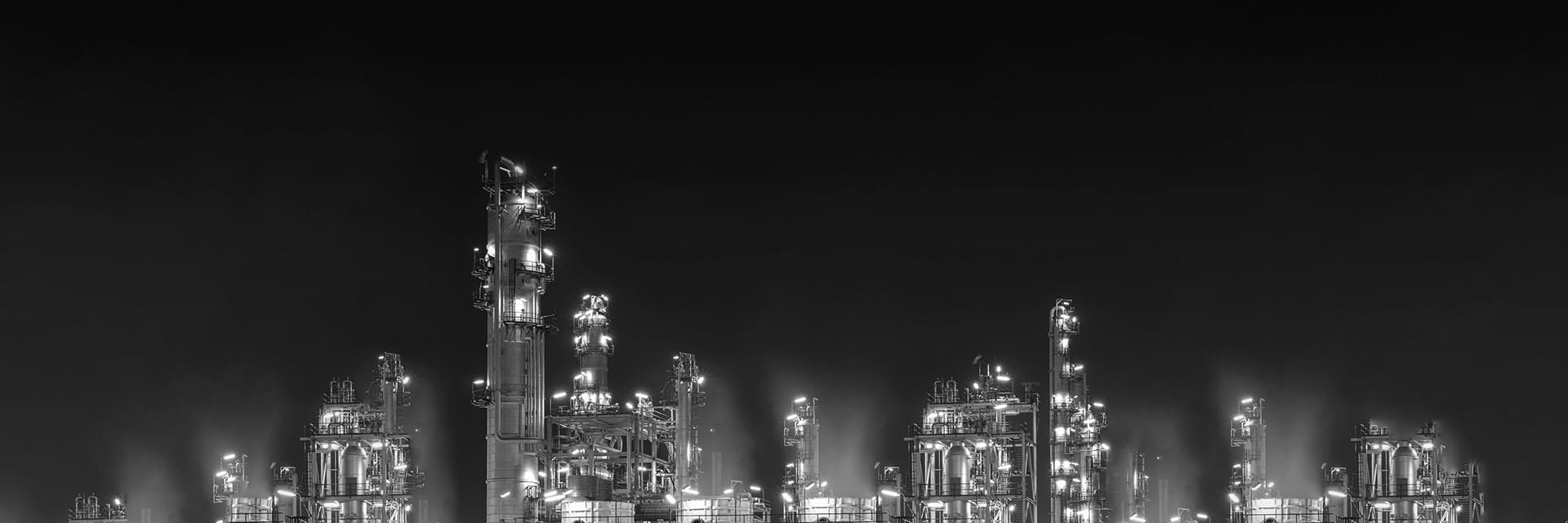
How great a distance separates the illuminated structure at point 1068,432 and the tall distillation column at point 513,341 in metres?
30.7

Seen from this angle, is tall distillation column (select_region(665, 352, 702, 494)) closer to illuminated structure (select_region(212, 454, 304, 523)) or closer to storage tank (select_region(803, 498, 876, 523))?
storage tank (select_region(803, 498, 876, 523))

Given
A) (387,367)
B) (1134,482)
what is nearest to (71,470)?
(387,367)

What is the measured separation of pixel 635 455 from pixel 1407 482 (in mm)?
28184

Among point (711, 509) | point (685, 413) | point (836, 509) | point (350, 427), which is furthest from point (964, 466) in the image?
point (350, 427)

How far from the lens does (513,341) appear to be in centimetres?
6481

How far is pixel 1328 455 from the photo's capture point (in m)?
100

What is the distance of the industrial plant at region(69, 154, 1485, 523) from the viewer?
65.1 meters

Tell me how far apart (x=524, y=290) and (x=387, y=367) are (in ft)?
46.7

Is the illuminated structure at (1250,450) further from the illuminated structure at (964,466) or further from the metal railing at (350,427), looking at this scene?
the metal railing at (350,427)

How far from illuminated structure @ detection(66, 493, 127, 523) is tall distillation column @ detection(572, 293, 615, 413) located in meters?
20.9

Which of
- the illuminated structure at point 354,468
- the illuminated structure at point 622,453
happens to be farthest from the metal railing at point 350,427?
the illuminated structure at point 622,453

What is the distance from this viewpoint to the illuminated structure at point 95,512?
278 feet

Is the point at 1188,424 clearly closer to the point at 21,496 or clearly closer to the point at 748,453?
the point at 748,453

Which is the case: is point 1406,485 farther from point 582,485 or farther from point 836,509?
point 582,485
